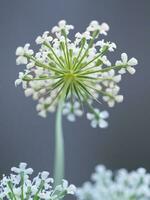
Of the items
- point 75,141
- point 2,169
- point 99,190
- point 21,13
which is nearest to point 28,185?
point 99,190

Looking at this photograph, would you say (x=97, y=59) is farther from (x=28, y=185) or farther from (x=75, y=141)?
(x=75, y=141)

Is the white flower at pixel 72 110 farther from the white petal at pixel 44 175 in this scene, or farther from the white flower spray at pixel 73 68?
the white petal at pixel 44 175

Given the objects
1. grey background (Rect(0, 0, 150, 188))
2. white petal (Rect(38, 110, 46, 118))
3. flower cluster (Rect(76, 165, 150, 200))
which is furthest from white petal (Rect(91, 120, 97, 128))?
grey background (Rect(0, 0, 150, 188))

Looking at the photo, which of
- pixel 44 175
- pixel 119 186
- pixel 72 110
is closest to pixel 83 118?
pixel 72 110

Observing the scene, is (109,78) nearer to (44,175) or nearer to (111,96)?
(111,96)

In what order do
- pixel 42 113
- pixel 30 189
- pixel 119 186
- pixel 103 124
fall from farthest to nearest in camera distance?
pixel 42 113 < pixel 103 124 < pixel 30 189 < pixel 119 186

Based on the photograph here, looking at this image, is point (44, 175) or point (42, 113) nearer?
point (44, 175)

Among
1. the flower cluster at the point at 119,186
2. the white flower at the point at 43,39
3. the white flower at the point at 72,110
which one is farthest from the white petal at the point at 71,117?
the flower cluster at the point at 119,186
